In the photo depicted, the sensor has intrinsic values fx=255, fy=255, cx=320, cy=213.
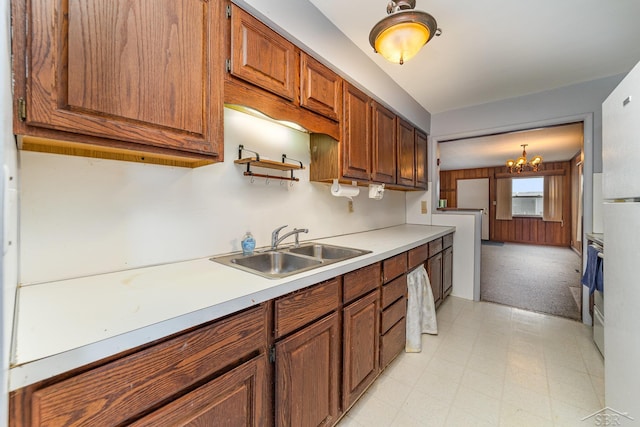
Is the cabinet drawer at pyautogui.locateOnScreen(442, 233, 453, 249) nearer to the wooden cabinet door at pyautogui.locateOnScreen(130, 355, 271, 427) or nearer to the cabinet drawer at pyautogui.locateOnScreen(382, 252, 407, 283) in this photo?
the cabinet drawer at pyautogui.locateOnScreen(382, 252, 407, 283)

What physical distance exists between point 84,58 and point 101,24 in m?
0.13

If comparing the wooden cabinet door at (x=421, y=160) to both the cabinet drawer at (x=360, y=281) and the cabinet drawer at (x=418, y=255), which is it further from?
the cabinet drawer at (x=360, y=281)

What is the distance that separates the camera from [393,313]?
1.76 meters

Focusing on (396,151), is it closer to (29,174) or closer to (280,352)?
(280,352)

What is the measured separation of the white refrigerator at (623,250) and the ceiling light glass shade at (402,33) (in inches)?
33.4

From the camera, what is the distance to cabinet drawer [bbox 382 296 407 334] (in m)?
1.66

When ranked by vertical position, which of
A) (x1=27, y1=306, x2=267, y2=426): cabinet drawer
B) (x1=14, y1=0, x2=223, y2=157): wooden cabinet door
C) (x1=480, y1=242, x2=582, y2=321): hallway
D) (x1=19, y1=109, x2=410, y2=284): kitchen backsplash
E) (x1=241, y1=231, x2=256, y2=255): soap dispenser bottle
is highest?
(x1=14, y1=0, x2=223, y2=157): wooden cabinet door

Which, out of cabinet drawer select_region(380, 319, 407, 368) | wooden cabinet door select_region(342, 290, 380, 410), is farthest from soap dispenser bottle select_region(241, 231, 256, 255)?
cabinet drawer select_region(380, 319, 407, 368)

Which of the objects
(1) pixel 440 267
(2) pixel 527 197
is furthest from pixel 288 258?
(2) pixel 527 197

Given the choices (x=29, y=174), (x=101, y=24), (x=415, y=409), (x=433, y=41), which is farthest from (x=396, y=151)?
(x=29, y=174)

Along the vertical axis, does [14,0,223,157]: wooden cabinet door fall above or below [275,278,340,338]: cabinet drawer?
above

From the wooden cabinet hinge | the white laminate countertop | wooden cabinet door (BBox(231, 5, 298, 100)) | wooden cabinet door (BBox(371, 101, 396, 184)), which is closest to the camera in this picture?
the white laminate countertop

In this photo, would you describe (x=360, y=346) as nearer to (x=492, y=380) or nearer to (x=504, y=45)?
(x=492, y=380)

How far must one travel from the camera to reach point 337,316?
1.26m
